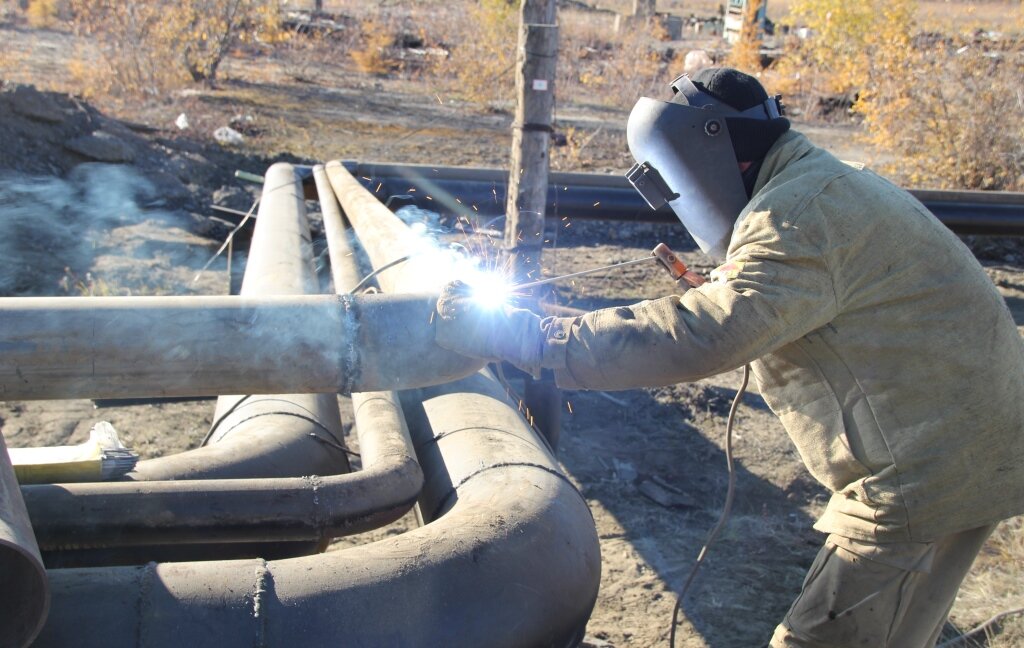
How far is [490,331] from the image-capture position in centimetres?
245

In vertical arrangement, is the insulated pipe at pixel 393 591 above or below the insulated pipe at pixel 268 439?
above

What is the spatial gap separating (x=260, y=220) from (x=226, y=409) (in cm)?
298

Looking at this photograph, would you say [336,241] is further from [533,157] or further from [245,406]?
[245,406]

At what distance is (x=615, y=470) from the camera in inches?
197

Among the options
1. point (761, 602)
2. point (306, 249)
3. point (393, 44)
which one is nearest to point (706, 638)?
point (761, 602)

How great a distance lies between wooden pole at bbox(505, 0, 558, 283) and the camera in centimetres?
462

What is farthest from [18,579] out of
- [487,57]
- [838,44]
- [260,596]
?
[838,44]

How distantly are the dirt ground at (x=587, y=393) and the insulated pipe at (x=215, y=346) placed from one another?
169 cm

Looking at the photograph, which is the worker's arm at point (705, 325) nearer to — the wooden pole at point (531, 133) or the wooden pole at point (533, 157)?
the wooden pole at point (533, 157)

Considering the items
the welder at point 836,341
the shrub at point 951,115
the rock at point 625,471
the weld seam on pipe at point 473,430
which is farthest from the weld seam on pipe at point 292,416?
the shrub at point 951,115

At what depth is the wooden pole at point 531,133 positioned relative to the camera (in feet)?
15.2

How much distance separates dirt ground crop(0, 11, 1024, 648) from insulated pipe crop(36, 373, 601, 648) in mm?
1319

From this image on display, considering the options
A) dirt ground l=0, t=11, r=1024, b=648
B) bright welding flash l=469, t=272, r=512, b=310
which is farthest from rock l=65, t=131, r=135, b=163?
bright welding flash l=469, t=272, r=512, b=310

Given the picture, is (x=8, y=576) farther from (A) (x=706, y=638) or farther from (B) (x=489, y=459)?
(A) (x=706, y=638)
